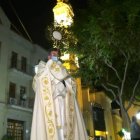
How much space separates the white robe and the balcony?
19.1 metres

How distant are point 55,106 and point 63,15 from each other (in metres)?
8.65

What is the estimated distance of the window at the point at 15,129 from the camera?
23906mm

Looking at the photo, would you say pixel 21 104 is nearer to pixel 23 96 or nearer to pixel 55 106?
pixel 23 96

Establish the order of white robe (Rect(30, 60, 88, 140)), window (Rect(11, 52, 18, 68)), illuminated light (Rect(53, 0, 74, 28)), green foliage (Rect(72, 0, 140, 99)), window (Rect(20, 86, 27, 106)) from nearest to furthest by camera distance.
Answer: white robe (Rect(30, 60, 88, 140)) < green foliage (Rect(72, 0, 140, 99)) < illuminated light (Rect(53, 0, 74, 28)) < window (Rect(20, 86, 27, 106)) < window (Rect(11, 52, 18, 68))

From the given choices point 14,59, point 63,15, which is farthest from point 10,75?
point 63,15

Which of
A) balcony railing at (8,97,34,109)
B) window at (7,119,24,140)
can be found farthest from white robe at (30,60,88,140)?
balcony railing at (8,97,34,109)

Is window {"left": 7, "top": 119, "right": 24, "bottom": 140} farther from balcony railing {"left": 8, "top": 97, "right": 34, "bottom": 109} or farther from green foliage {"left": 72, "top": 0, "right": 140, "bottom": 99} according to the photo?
green foliage {"left": 72, "top": 0, "right": 140, "bottom": 99}

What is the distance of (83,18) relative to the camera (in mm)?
12516

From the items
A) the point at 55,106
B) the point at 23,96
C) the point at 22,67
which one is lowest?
the point at 55,106

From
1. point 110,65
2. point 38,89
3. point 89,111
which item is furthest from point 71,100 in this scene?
point 89,111

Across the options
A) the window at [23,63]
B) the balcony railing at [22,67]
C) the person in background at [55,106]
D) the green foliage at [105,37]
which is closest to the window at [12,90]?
the balcony railing at [22,67]

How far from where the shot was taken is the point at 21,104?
2514 centimetres

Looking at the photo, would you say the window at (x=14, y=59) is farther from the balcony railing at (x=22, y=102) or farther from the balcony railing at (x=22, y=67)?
the balcony railing at (x=22, y=102)

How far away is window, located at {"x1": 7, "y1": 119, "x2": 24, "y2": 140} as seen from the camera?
23906mm
